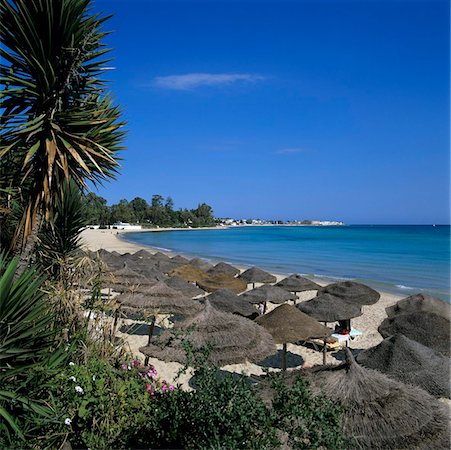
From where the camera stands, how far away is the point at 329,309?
11.9m

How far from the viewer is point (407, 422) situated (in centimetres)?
490

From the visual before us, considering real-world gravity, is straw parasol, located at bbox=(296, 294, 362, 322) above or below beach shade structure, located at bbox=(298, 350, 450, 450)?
below

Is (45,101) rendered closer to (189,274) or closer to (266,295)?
(266,295)

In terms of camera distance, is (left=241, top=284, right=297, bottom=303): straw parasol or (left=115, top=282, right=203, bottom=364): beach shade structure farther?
(left=241, top=284, right=297, bottom=303): straw parasol

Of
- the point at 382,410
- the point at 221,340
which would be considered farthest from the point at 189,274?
the point at 382,410

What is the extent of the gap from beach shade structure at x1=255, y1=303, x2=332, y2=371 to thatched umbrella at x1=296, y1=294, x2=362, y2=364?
1707 mm

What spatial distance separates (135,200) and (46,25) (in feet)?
476

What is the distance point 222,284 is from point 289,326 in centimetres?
907

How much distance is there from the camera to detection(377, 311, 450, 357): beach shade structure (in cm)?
959

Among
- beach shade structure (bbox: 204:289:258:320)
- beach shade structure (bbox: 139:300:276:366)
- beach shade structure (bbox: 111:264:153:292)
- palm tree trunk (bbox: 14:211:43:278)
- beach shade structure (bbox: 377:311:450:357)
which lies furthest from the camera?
beach shade structure (bbox: 111:264:153:292)

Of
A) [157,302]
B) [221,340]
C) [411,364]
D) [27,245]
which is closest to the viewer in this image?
[27,245]

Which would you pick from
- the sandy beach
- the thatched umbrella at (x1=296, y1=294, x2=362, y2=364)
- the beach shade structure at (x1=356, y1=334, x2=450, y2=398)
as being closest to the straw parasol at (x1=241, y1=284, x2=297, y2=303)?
the sandy beach

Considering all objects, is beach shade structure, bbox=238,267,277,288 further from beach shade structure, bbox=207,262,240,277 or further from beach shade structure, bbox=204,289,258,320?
beach shade structure, bbox=204,289,258,320

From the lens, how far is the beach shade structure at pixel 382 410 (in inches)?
189
